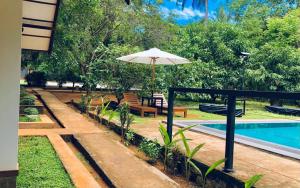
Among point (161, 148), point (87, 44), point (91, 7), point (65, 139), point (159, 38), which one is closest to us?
point (161, 148)

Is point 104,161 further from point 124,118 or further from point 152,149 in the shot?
point 124,118

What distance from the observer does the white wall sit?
339cm

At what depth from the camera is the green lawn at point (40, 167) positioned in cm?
405

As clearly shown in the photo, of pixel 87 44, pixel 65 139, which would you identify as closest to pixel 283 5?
pixel 87 44

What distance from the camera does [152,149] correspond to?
5.90 metres

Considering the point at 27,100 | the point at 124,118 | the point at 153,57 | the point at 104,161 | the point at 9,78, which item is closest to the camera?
the point at 9,78

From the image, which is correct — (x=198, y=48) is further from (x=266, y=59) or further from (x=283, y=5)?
(x=283, y=5)

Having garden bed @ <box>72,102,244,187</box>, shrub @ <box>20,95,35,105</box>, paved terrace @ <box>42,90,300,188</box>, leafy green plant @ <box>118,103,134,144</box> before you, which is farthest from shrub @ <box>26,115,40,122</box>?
paved terrace @ <box>42,90,300,188</box>

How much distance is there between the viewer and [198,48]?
17703 millimetres

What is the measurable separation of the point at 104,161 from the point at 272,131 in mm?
6544

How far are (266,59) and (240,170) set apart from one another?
46.8 ft

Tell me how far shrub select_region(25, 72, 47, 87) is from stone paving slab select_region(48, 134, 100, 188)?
14.6 meters

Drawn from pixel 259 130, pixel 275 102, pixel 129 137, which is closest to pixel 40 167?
pixel 129 137

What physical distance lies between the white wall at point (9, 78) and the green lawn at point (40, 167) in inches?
24.9
